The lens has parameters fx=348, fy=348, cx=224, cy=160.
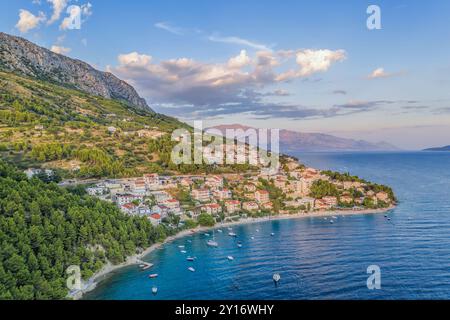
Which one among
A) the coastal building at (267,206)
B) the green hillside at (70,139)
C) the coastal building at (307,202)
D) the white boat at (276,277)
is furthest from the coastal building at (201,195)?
the white boat at (276,277)

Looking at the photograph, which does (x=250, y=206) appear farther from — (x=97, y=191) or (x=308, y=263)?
(x=308, y=263)

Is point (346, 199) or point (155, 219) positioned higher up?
point (346, 199)

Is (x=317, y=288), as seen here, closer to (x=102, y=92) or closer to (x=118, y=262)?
(x=118, y=262)

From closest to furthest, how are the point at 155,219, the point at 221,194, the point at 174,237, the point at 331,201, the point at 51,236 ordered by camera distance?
the point at 51,236 → the point at 174,237 → the point at 155,219 → the point at 221,194 → the point at 331,201

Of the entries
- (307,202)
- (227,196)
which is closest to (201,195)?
(227,196)

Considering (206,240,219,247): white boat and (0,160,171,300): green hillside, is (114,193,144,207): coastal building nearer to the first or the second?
(0,160,171,300): green hillside

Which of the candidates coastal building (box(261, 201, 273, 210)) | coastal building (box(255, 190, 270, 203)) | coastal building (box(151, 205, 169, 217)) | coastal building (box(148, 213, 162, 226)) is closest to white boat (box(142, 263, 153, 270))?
coastal building (box(148, 213, 162, 226))

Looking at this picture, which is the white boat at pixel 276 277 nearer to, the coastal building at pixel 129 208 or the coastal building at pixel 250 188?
the coastal building at pixel 129 208
